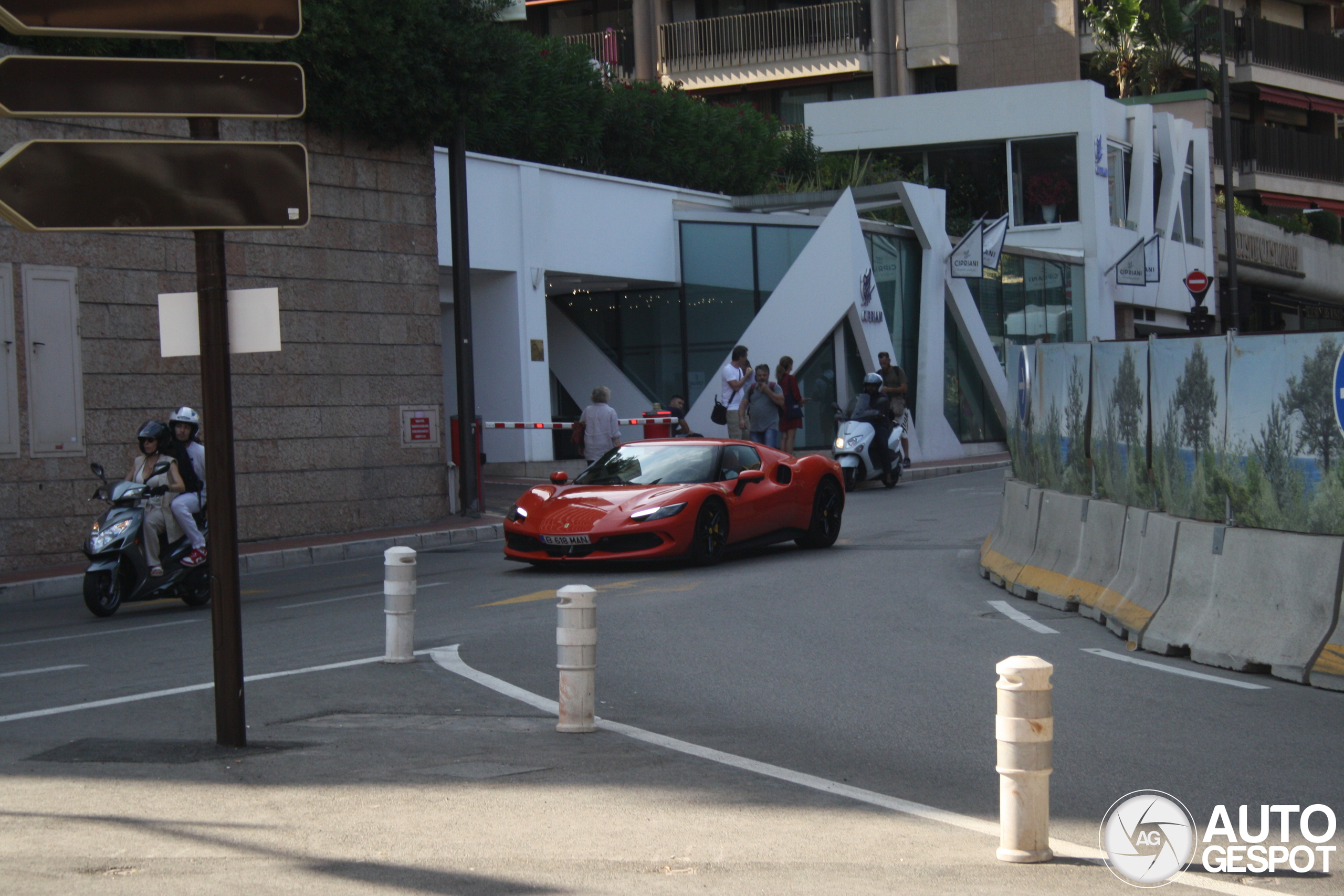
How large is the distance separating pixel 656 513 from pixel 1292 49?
46561 millimetres

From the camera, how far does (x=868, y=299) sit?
94.9 ft

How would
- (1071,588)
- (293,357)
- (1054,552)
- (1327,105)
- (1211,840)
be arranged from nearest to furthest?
(1211,840), (1071,588), (1054,552), (293,357), (1327,105)

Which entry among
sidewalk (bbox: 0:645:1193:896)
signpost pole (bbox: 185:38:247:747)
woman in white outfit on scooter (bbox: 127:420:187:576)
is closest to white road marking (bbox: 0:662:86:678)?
sidewalk (bbox: 0:645:1193:896)

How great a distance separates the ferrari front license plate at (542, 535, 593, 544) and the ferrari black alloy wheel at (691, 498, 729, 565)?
3.34 ft

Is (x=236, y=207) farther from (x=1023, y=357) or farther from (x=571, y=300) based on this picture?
(x=571, y=300)

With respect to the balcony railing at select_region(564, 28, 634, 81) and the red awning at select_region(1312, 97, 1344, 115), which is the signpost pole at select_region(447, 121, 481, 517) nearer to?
the balcony railing at select_region(564, 28, 634, 81)

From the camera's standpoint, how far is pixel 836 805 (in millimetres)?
5715

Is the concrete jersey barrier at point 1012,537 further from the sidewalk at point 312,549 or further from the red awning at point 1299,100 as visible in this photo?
the red awning at point 1299,100

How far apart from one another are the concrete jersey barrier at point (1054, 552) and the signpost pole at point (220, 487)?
6.60 m

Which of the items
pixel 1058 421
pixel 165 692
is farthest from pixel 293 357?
pixel 165 692

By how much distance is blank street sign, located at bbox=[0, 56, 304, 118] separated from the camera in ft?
21.1

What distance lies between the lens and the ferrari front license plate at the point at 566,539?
45.2ft

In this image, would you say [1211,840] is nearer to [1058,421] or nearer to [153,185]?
[153,185]

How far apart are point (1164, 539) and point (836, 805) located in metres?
4.80
